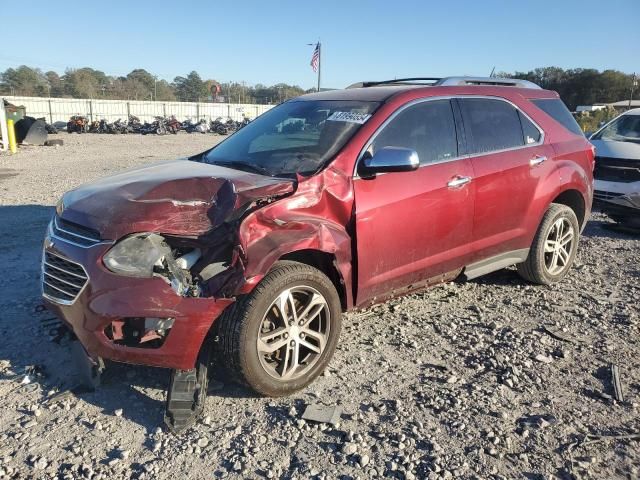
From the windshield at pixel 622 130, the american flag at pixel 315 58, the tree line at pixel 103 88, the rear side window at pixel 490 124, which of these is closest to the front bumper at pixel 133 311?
the rear side window at pixel 490 124

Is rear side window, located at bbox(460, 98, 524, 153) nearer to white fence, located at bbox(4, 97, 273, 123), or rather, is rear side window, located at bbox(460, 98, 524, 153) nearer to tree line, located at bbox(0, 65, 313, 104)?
white fence, located at bbox(4, 97, 273, 123)

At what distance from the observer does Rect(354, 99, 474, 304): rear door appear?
361cm

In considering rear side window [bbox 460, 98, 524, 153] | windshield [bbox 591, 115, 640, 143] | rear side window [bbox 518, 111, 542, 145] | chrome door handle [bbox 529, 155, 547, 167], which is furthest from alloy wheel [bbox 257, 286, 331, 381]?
windshield [bbox 591, 115, 640, 143]

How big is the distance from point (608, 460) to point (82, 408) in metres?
2.97

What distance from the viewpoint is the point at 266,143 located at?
13.9 feet

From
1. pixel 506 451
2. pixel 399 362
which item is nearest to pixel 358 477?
pixel 506 451

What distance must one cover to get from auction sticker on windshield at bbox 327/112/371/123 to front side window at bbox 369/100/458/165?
0.17 meters

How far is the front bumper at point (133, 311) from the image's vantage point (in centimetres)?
283

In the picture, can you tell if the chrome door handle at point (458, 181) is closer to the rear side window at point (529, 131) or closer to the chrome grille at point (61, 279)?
the rear side window at point (529, 131)

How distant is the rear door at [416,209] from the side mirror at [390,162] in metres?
0.10

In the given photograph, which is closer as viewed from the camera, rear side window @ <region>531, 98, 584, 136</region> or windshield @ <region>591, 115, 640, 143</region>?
rear side window @ <region>531, 98, 584, 136</region>

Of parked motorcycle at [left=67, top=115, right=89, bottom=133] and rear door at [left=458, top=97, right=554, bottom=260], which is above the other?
parked motorcycle at [left=67, top=115, right=89, bottom=133]

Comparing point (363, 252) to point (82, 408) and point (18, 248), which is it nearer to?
point (82, 408)

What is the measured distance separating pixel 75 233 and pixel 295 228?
1.35m
